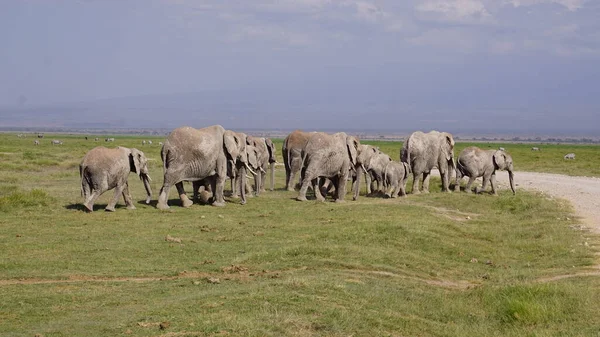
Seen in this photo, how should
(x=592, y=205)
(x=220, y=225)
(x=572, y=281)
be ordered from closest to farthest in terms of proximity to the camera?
(x=572, y=281) < (x=220, y=225) < (x=592, y=205)

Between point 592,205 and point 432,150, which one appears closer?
point 592,205

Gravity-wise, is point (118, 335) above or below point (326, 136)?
below

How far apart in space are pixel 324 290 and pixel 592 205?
61.1 ft

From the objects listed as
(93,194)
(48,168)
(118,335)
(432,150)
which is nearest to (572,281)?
(118,335)

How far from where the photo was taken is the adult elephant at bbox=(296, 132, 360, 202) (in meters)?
27.1

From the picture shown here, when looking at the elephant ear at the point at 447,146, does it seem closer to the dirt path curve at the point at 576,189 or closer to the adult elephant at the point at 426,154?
the adult elephant at the point at 426,154

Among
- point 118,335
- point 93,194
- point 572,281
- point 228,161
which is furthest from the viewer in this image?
point 228,161

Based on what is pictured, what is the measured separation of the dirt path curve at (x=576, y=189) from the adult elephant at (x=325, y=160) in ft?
25.4

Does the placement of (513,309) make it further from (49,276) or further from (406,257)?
(49,276)

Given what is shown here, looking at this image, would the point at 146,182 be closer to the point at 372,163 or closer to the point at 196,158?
the point at 196,158

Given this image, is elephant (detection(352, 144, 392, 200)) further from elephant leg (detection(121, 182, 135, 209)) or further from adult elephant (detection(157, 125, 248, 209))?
elephant leg (detection(121, 182, 135, 209))

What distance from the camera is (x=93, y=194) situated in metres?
22.4

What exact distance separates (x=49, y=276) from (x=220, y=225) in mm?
7249

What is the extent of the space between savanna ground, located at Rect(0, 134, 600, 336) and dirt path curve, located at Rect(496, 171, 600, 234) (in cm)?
75
